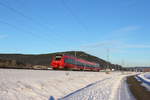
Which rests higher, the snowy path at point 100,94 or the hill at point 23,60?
the hill at point 23,60

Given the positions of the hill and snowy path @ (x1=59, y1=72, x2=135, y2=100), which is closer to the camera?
snowy path @ (x1=59, y1=72, x2=135, y2=100)

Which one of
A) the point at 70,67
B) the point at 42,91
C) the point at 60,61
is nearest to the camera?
the point at 42,91

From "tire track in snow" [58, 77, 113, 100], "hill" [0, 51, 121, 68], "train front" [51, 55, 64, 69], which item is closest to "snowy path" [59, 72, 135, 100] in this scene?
"tire track in snow" [58, 77, 113, 100]

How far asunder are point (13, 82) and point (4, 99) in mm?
3636

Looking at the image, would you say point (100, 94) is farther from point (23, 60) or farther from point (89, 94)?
point (23, 60)

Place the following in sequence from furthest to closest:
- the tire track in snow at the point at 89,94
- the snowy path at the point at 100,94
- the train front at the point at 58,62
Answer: the train front at the point at 58,62
the snowy path at the point at 100,94
the tire track in snow at the point at 89,94

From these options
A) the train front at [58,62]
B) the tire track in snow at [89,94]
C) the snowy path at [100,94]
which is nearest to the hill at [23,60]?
the train front at [58,62]

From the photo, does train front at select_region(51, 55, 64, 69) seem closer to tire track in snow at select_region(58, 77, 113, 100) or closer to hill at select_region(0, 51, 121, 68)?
hill at select_region(0, 51, 121, 68)

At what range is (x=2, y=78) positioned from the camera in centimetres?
1431

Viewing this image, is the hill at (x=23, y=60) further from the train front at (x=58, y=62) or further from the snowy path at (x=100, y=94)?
the snowy path at (x=100, y=94)

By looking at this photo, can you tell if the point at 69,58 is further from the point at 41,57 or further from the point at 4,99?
the point at 41,57

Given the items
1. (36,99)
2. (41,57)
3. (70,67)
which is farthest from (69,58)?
(41,57)

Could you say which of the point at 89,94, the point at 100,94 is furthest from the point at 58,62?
the point at 89,94

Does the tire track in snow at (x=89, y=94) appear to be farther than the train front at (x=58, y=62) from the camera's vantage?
No
